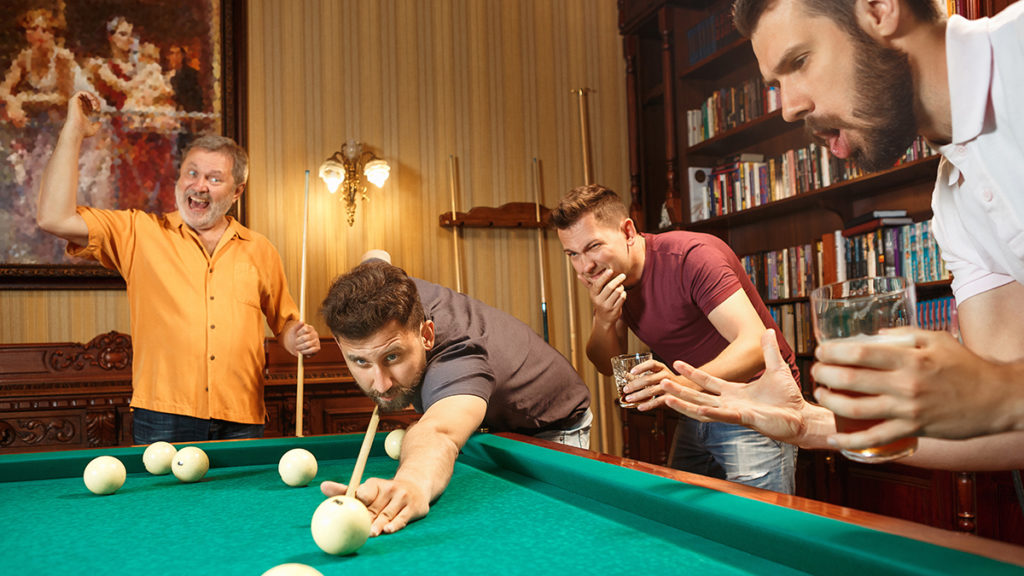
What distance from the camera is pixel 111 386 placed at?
3.44 metres

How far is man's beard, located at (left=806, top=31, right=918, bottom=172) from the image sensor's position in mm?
1109

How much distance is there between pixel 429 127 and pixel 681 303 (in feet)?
8.53

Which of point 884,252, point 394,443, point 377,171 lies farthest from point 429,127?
point 394,443

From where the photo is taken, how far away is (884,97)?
1.12 m

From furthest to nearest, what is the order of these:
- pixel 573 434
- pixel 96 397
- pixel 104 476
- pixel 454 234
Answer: pixel 454 234 < pixel 96 397 < pixel 573 434 < pixel 104 476

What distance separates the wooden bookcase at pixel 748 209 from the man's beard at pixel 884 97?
5.88 feet

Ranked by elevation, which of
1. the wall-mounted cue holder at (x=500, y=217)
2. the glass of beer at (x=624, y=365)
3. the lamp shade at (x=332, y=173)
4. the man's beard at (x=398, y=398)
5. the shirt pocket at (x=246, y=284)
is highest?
the lamp shade at (x=332, y=173)

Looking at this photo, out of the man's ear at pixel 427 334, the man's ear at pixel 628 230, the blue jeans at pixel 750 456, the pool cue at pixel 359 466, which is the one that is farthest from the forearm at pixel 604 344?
the pool cue at pixel 359 466

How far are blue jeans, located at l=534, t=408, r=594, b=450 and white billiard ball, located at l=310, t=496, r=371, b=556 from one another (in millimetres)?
1236

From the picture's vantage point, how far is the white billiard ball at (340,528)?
1.07 metres

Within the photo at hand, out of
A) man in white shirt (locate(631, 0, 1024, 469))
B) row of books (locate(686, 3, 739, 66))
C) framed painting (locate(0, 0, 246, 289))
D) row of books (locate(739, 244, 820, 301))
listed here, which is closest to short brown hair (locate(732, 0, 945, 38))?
man in white shirt (locate(631, 0, 1024, 469))

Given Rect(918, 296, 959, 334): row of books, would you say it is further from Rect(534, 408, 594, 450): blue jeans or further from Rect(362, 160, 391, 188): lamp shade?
Rect(362, 160, 391, 188): lamp shade

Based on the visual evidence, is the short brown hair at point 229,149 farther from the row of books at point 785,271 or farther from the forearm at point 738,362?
the row of books at point 785,271

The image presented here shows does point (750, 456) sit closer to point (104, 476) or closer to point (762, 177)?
point (104, 476)
